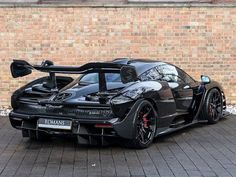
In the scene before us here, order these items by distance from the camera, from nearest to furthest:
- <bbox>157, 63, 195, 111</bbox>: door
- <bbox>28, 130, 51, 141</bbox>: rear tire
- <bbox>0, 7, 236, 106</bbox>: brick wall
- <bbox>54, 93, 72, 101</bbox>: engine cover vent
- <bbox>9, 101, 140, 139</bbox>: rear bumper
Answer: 1. <bbox>9, 101, 140, 139</bbox>: rear bumper
2. <bbox>54, 93, 72, 101</bbox>: engine cover vent
3. <bbox>28, 130, 51, 141</bbox>: rear tire
4. <bbox>157, 63, 195, 111</bbox>: door
5. <bbox>0, 7, 236, 106</bbox>: brick wall

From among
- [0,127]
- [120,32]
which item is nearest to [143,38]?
[120,32]

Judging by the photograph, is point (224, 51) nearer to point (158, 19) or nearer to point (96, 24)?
point (158, 19)

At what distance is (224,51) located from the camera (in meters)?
12.9

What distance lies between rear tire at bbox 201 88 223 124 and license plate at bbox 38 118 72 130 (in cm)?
Result: 340

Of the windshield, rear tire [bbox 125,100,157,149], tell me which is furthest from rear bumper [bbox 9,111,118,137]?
the windshield

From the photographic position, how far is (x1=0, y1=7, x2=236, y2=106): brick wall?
1266 centimetres

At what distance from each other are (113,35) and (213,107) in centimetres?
361

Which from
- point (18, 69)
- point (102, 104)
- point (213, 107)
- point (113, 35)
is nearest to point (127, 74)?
point (102, 104)

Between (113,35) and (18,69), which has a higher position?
(113,35)

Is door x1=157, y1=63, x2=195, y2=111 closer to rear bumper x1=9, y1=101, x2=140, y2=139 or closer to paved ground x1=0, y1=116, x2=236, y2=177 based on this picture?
paved ground x1=0, y1=116, x2=236, y2=177

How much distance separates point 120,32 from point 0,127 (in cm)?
416

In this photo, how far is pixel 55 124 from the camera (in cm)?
780

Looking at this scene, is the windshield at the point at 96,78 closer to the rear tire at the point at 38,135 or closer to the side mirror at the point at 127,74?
the side mirror at the point at 127,74

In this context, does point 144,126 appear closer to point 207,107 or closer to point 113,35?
point 207,107
